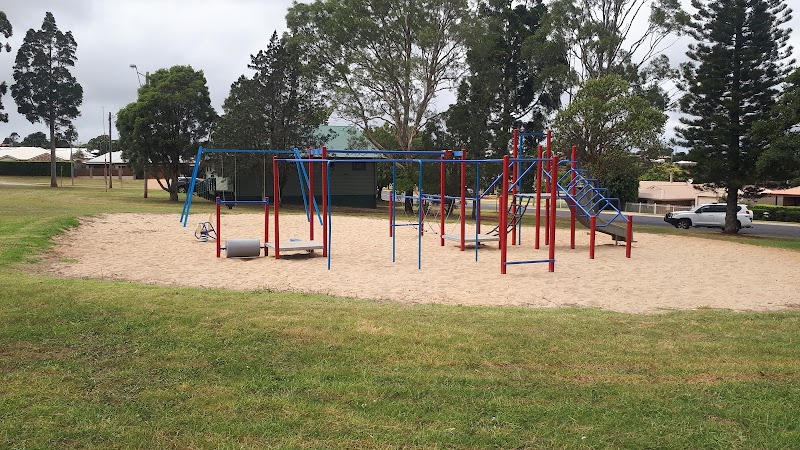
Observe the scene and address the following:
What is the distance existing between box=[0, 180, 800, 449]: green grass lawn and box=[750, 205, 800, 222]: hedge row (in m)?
37.6

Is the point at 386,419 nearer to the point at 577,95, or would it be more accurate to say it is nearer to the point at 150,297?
the point at 150,297

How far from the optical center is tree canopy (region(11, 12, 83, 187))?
44.5 metres

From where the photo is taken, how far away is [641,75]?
3794 cm

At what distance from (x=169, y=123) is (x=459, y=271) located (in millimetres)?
25753

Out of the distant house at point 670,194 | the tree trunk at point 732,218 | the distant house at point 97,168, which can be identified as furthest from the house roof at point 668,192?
the distant house at point 97,168

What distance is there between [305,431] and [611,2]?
38.3 metres

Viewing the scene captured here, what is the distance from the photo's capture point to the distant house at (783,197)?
48125 mm

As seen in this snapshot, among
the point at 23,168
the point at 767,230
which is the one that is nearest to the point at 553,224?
the point at 767,230

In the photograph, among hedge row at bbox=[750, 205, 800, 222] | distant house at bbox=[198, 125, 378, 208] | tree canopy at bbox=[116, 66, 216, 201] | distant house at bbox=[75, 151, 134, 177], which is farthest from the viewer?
distant house at bbox=[75, 151, 134, 177]

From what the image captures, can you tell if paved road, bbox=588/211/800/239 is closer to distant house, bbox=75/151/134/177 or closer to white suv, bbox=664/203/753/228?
white suv, bbox=664/203/753/228

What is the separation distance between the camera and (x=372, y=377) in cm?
471

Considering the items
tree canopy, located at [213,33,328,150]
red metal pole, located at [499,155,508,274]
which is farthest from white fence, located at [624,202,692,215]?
red metal pole, located at [499,155,508,274]

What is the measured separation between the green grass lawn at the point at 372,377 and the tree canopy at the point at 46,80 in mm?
43179

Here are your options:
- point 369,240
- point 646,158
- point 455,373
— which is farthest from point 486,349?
point 646,158
